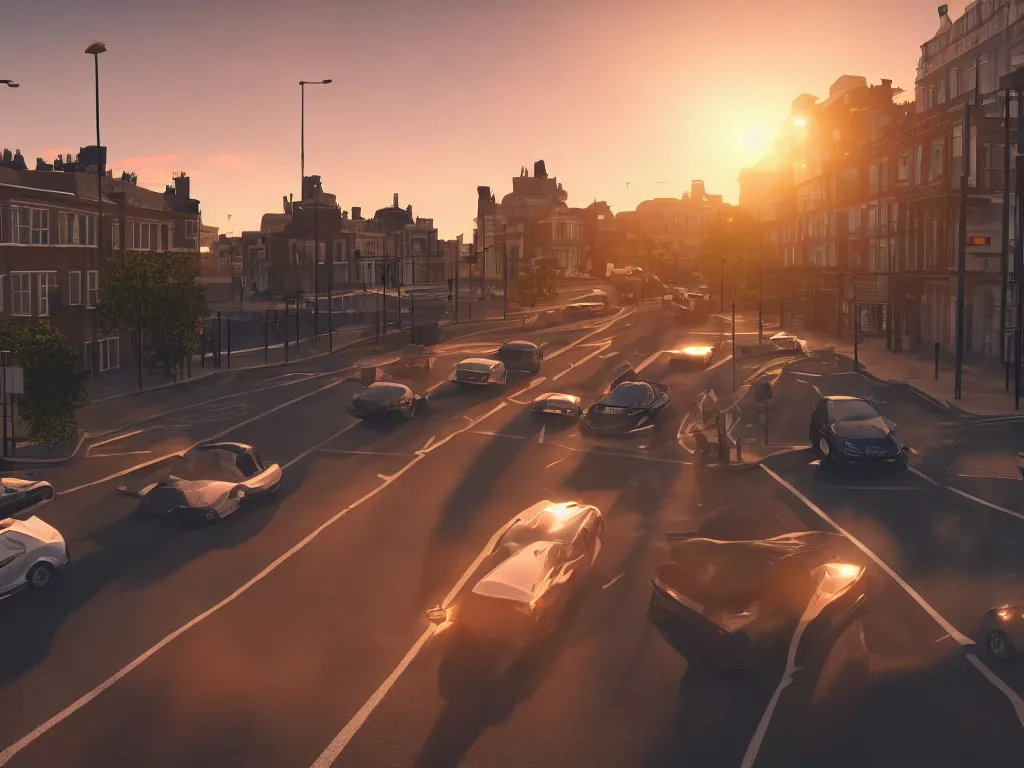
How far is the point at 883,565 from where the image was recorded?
71.4 feet

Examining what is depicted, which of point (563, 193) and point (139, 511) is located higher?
point (563, 193)

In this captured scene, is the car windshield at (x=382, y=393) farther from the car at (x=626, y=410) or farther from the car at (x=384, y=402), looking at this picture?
the car at (x=626, y=410)

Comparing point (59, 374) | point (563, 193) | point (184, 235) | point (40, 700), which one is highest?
point (563, 193)

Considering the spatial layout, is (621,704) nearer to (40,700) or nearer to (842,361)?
(40,700)

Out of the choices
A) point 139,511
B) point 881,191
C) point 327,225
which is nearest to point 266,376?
point 139,511

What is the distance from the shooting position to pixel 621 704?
50.3ft

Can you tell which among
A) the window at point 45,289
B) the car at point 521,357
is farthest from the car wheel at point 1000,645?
the window at point 45,289

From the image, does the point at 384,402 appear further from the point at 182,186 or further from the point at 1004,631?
the point at 182,186

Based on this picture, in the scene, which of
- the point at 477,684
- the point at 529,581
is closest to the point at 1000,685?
the point at 529,581

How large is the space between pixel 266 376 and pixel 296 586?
109ft

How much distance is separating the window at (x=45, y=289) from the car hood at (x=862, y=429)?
38336 millimetres

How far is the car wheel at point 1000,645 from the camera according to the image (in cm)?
1625

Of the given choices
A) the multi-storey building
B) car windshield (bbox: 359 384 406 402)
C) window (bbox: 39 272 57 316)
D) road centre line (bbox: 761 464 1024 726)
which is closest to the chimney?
the multi-storey building

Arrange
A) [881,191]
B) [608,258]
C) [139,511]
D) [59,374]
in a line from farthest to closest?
[608,258] → [881,191] → [59,374] → [139,511]
